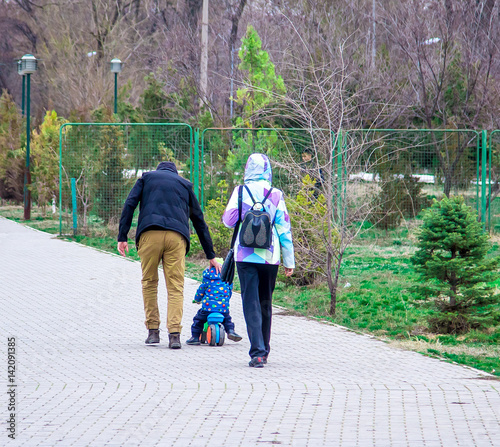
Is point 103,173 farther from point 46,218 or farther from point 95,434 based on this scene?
point 95,434

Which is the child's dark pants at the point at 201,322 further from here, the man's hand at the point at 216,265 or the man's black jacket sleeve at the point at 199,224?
the man's black jacket sleeve at the point at 199,224

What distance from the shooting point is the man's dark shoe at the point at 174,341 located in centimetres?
743

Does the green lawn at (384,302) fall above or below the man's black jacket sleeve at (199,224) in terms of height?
below

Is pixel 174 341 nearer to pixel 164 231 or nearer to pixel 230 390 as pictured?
pixel 164 231

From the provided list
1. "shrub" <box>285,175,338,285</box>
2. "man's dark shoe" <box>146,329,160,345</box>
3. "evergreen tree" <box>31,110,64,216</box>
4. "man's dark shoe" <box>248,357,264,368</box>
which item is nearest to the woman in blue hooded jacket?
"man's dark shoe" <box>248,357,264,368</box>

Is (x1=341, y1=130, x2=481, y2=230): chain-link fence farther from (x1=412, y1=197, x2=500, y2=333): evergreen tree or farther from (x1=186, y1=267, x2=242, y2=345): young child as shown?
(x1=186, y1=267, x2=242, y2=345): young child

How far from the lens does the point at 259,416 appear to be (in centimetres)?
529

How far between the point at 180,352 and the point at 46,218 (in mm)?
15872

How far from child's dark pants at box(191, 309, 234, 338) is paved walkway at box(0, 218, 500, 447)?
0.19 m

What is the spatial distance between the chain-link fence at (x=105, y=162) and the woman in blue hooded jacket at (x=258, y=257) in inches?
393

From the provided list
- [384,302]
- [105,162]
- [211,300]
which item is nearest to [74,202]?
[105,162]

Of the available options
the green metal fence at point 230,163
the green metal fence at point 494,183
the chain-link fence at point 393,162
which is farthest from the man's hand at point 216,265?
the green metal fence at point 494,183

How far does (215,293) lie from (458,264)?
7.36 feet

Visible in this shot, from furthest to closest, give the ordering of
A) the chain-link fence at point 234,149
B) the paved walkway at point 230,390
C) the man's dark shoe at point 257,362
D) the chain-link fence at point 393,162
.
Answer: the chain-link fence at point 393,162 < the chain-link fence at point 234,149 < the man's dark shoe at point 257,362 < the paved walkway at point 230,390
